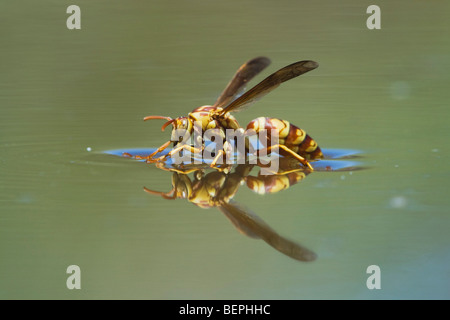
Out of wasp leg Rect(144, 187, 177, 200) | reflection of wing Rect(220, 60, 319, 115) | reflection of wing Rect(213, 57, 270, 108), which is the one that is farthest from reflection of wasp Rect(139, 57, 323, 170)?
wasp leg Rect(144, 187, 177, 200)

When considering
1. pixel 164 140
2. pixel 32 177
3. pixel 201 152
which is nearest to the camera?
pixel 32 177

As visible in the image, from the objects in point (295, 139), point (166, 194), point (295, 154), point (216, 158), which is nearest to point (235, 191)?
point (166, 194)

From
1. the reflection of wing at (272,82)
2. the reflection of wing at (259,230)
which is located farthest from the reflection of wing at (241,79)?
the reflection of wing at (259,230)

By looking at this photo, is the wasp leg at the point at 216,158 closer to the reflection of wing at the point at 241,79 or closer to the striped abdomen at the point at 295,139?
the striped abdomen at the point at 295,139

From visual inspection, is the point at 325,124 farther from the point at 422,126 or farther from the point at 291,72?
the point at 291,72

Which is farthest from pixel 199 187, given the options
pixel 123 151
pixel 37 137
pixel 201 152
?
pixel 37 137

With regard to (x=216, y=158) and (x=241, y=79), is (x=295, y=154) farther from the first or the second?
(x=241, y=79)
